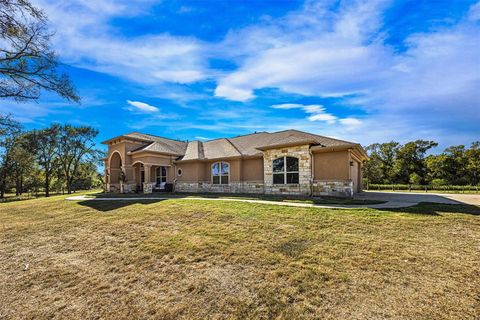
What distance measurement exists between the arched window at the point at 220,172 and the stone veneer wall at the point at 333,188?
23.1 feet

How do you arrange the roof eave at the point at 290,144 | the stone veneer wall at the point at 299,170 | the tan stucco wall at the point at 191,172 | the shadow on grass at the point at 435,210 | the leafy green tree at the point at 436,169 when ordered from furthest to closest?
the leafy green tree at the point at 436,169 < the tan stucco wall at the point at 191,172 < the stone veneer wall at the point at 299,170 < the roof eave at the point at 290,144 < the shadow on grass at the point at 435,210

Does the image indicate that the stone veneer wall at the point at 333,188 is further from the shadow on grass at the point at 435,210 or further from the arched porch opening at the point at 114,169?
the arched porch opening at the point at 114,169

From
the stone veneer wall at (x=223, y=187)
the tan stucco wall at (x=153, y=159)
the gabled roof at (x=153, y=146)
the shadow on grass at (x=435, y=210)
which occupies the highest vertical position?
the gabled roof at (x=153, y=146)

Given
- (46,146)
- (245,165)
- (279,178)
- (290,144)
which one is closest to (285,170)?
(279,178)

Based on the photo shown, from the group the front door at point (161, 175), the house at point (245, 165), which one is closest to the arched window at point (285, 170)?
the house at point (245, 165)

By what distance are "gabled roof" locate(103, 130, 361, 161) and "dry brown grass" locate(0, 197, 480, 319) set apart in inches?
273

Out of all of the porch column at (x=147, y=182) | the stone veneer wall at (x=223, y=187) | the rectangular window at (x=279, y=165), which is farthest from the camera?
the porch column at (x=147, y=182)

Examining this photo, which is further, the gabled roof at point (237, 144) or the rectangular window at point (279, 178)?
the rectangular window at point (279, 178)

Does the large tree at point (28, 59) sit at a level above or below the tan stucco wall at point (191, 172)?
above

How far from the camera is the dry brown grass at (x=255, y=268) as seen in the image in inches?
134

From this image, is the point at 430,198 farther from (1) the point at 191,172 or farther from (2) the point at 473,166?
(2) the point at 473,166

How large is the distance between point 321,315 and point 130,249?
5.02 meters

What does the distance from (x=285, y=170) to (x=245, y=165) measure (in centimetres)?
371

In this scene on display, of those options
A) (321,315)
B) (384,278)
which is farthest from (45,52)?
(384,278)
